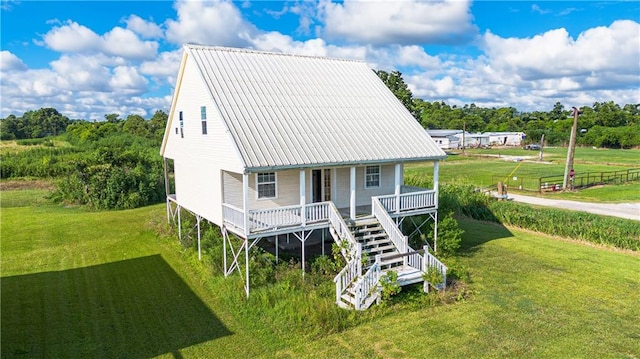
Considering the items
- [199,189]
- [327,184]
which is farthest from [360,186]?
Answer: [199,189]

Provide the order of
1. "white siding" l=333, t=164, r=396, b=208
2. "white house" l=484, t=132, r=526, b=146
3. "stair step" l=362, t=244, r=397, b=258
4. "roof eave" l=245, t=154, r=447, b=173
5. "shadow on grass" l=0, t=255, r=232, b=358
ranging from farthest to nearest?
"white house" l=484, t=132, r=526, b=146
"white siding" l=333, t=164, r=396, b=208
"stair step" l=362, t=244, r=397, b=258
"roof eave" l=245, t=154, r=447, b=173
"shadow on grass" l=0, t=255, r=232, b=358

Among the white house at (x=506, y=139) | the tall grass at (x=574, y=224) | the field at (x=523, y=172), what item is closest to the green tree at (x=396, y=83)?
the field at (x=523, y=172)

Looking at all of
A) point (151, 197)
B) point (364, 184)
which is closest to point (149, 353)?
point (364, 184)

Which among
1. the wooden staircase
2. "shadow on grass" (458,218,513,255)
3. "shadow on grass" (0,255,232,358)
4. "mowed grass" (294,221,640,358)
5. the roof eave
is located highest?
the roof eave

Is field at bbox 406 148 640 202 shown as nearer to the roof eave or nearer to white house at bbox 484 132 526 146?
the roof eave

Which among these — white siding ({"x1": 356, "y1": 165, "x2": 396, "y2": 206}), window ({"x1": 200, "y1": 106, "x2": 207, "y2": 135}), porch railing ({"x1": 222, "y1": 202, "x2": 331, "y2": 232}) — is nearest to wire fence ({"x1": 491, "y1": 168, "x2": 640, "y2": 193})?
white siding ({"x1": 356, "y1": 165, "x2": 396, "y2": 206})

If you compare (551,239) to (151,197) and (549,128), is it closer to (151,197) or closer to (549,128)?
(151,197)
